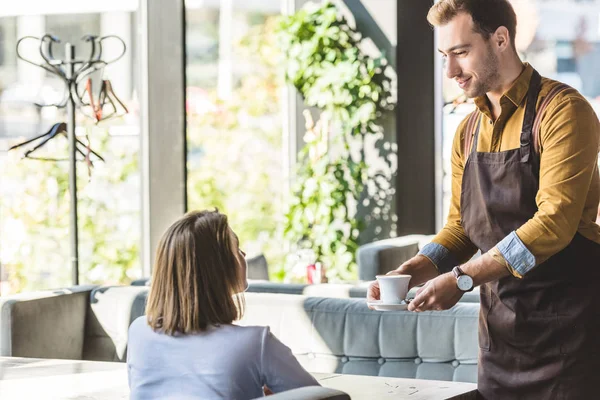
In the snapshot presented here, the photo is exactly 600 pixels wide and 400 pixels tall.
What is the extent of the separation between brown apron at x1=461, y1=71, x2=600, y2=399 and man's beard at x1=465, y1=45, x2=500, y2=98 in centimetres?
8

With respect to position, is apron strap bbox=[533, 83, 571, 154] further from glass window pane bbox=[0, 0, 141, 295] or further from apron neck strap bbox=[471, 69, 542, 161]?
glass window pane bbox=[0, 0, 141, 295]

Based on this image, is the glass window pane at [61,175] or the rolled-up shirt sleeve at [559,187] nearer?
the rolled-up shirt sleeve at [559,187]

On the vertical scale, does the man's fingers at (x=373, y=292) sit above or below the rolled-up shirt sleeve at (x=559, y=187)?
below

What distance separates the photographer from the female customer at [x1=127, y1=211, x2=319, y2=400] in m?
1.88

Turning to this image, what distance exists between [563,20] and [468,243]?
482cm

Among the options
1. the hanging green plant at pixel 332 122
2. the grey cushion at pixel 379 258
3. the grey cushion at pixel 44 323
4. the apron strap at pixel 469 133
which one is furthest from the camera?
the hanging green plant at pixel 332 122

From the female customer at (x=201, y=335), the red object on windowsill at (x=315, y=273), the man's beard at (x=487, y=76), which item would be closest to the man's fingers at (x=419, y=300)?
the female customer at (x=201, y=335)

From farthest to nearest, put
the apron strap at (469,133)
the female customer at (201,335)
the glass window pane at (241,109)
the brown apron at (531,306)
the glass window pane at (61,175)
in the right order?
the glass window pane at (241,109)
the glass window pane at (61,175)
the apron strap at (469,133)
the brown apron at (531,306)
the female customer at (201,335)

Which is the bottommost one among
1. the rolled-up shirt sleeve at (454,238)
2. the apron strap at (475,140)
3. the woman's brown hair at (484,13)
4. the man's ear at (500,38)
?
the rolled-up shirt sleeve at (454,238)

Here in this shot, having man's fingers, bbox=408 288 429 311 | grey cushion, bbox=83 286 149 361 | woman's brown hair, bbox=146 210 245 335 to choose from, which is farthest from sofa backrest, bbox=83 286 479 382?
woman's brown hair, bbox=146 210 245 335

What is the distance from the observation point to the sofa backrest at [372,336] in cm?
322

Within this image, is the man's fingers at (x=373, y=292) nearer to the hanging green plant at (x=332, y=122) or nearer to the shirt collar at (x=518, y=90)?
the shirt collar at (x=518, y=90)

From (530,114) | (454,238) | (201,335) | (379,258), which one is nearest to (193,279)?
(201,335)

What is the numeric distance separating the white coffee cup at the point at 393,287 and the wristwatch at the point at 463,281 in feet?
0.45
